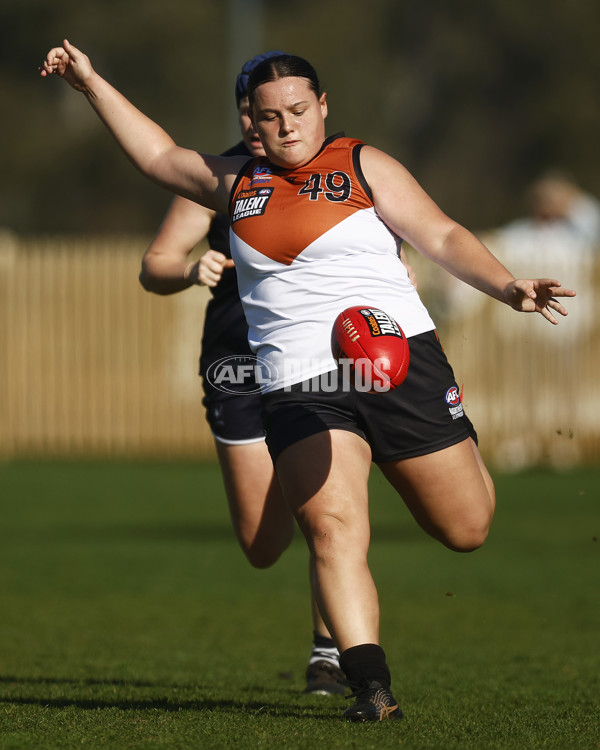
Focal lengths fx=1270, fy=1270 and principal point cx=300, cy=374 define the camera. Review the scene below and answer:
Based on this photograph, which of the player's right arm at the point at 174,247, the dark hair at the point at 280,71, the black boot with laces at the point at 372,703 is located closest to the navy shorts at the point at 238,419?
the player's right arm at the point at 174,247

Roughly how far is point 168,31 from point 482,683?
33420 millimetres

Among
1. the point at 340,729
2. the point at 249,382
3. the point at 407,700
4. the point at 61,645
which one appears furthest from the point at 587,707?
the point at 61,645

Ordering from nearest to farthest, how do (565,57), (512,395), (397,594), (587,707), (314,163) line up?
(314,163) → (587,707) → (397,594) → (512,395) → (565,57)

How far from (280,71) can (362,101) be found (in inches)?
1322

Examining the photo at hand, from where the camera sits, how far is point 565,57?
35.8 meters

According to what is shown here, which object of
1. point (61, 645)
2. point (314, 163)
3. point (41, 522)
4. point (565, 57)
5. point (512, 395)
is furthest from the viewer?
point (565, 57)

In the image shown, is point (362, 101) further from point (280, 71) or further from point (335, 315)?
point (335, 315)

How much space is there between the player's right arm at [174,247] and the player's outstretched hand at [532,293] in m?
1.58

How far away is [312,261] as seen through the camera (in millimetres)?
4496

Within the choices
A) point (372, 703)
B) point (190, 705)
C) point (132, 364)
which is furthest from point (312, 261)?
point (132, 364)

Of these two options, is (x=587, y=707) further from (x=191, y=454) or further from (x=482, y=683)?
(x=191, y=454)

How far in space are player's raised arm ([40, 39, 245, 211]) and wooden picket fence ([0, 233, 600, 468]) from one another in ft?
41.5

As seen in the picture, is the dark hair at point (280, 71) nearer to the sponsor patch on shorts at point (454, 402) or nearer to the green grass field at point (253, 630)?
the sponsor patch on shorts at point (454, 402)

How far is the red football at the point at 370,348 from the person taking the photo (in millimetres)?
4262
